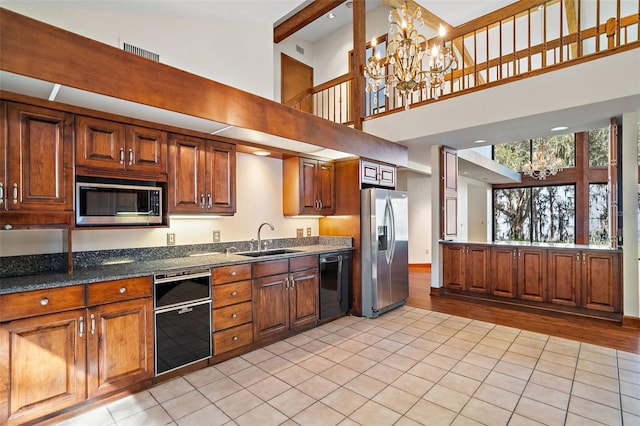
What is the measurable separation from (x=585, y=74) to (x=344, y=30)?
4.74 metres

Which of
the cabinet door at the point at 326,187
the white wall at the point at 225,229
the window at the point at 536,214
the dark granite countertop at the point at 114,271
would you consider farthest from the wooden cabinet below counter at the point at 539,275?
the window at the point at 536,214

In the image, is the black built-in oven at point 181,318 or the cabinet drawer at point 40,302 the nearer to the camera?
the cabinet drawer at point 40,302

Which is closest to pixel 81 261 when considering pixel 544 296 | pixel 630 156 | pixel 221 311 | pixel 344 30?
pixel 221 311

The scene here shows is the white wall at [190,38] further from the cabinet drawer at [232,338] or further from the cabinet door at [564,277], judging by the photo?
the cabinet door at [564,277]

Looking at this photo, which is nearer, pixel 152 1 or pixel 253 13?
pixel 152 1

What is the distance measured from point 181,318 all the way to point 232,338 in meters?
0.57

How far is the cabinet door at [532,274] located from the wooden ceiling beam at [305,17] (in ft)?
16.2

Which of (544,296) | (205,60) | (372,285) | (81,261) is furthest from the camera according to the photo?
(544,296)

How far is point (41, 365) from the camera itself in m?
1.97

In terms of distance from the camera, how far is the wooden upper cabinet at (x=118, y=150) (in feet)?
7.71

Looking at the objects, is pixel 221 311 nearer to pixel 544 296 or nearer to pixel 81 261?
pixel 81 261

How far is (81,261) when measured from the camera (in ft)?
8.53

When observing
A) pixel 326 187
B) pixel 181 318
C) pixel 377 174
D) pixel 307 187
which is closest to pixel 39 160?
pixel 181 318

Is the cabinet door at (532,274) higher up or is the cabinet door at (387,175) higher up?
the cabinet door at (387,175)
